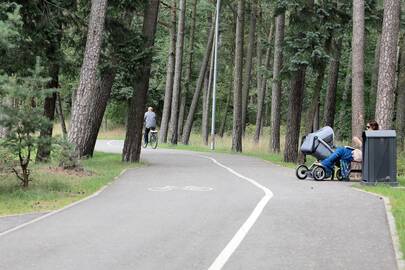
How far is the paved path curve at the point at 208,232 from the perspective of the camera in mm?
7609

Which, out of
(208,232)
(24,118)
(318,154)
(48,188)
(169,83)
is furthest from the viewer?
(169,83)

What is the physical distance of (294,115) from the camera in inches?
946

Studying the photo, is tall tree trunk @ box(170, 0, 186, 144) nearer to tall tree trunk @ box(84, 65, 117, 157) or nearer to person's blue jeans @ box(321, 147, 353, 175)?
tall tree trunk @ box(84, 65, 117, 157)

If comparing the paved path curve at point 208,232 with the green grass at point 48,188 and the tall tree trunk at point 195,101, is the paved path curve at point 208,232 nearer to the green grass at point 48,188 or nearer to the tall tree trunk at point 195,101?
the green grass at point 48,188

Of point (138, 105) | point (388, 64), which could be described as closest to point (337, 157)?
point (388, 64)

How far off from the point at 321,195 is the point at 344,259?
5.70 metres

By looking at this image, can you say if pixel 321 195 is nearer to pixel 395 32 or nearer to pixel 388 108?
pixel 388 108

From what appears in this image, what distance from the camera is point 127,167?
20.1 meters

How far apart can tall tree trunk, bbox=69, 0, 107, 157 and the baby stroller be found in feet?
19.9

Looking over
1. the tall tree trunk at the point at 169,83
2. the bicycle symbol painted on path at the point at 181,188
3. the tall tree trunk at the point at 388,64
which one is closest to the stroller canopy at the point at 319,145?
the tall tree trunk at the point at 388,64

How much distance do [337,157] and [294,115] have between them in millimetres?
7573

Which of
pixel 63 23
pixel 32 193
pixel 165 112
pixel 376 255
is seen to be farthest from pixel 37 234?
pixel 165 112

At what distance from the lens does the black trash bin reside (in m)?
14.9

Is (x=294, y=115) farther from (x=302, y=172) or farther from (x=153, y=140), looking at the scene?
(x=153, y=140)
